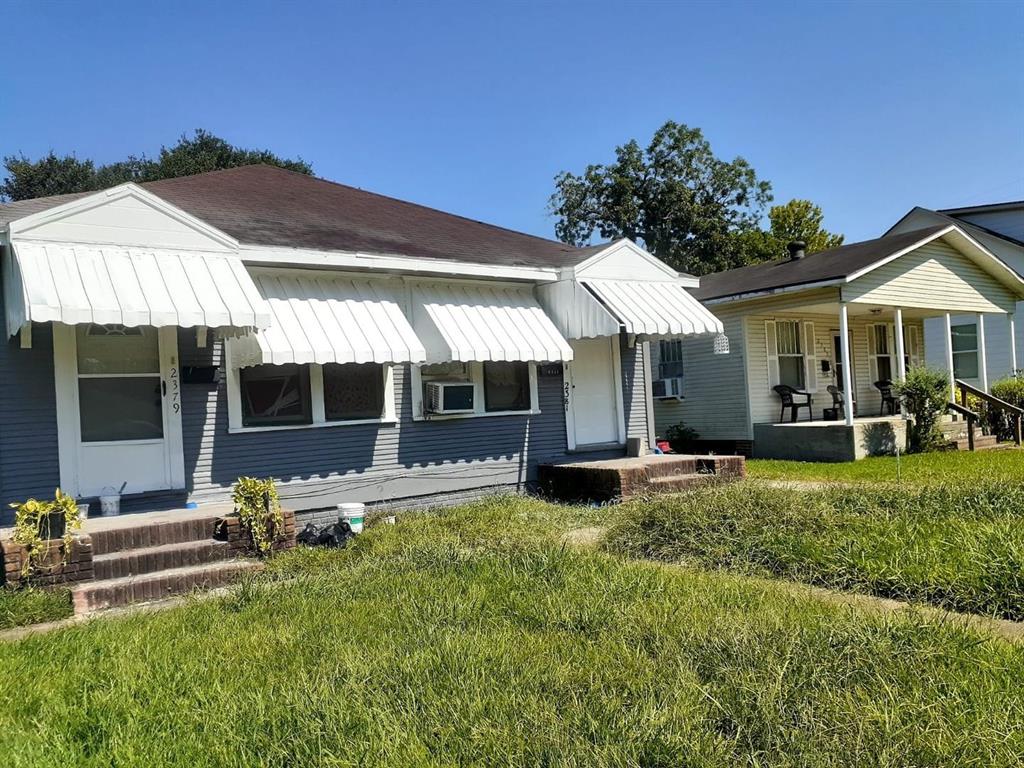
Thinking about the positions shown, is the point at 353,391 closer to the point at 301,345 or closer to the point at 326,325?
the point at 326,325

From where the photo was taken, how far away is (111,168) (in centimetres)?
3494

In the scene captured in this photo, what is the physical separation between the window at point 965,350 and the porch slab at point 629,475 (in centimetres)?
1403

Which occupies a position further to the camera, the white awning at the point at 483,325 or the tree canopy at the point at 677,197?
the tree canopy at the point at 677,197

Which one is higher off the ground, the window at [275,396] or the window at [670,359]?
the window at [670,359]

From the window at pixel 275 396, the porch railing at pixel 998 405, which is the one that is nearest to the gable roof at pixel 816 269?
the porch railing at pixel 998 405

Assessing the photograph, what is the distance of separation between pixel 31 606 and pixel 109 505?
6.55 feet

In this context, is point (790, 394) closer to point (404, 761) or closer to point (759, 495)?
point (759, 495)

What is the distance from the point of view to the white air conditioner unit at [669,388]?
17.8 meters

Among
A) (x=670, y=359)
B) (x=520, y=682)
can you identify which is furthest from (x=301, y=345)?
(x=670, y=359)

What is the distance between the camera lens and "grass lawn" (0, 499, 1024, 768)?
3053 millimetres

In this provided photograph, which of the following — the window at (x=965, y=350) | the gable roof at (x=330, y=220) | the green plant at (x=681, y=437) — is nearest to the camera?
the gable roof at (x=330, y=220)

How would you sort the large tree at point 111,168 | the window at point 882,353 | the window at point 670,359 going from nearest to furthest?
1. the window at point 670,359
2. the window at point 882,353
3. the large tree at point 111,168

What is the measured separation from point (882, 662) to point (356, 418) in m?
7.05

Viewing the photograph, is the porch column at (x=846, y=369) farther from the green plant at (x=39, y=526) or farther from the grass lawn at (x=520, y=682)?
the green plant at (x=39, y=526)
